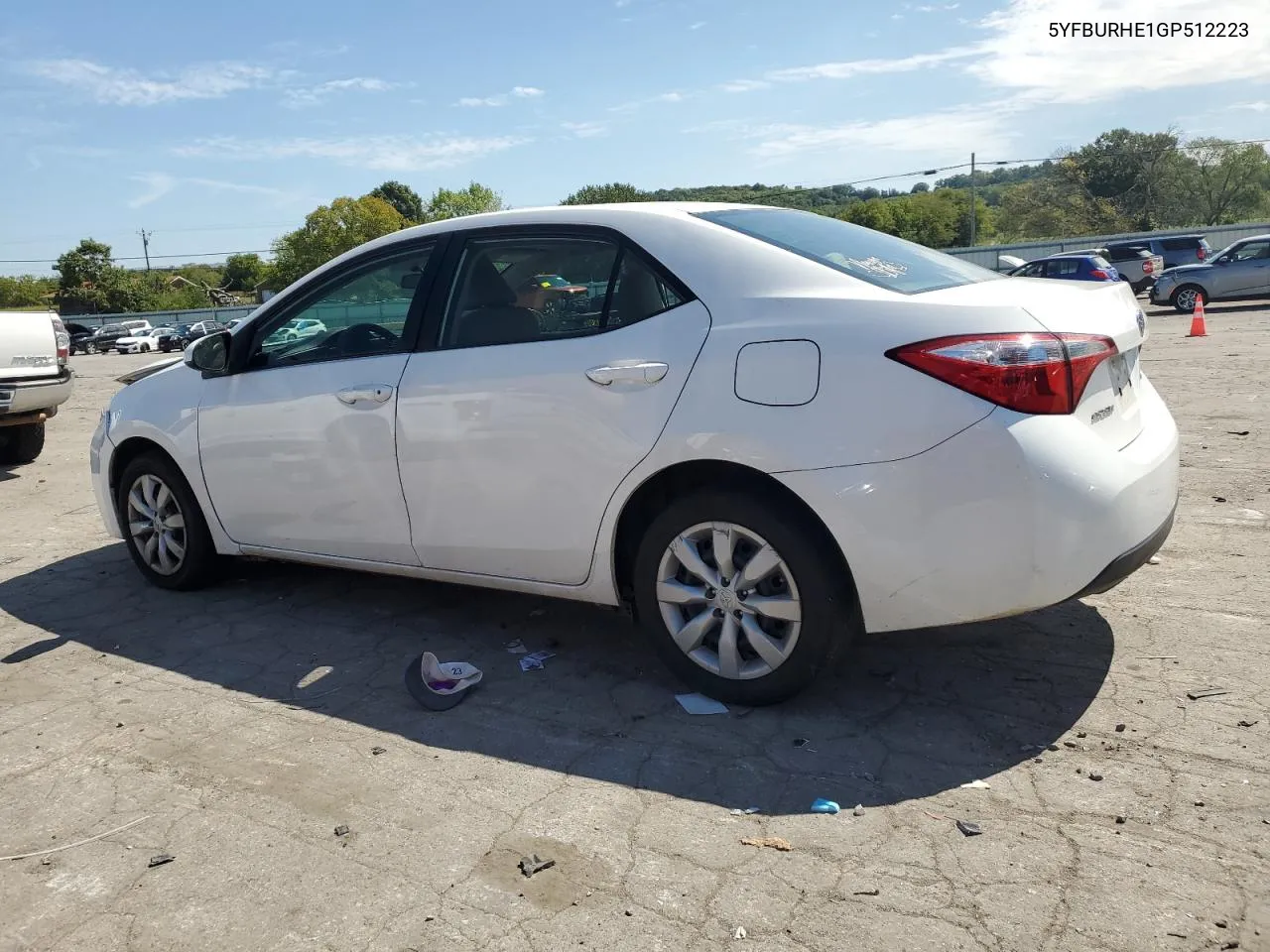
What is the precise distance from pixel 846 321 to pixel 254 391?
9.35 feet

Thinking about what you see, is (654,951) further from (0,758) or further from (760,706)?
(0,758)

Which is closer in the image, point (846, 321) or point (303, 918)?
point (303, 918)

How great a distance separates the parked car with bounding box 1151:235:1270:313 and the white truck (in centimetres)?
2064

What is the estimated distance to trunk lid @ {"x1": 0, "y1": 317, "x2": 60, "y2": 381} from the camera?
9375 millimetres

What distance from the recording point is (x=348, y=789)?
127 inches

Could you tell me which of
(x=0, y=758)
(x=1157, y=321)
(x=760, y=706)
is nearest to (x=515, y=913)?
(x=760, y=706)

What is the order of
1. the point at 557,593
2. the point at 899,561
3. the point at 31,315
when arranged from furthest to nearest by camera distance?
the point at 31,315 → the point at 557,593 → the point at 899,561

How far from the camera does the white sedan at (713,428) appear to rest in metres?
3.08

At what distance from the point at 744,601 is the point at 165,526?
336 centimetres

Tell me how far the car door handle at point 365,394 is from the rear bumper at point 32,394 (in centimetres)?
661

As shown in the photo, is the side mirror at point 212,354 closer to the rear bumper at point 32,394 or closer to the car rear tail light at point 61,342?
the rear bumper at point 32,394

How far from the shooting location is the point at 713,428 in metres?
3.37

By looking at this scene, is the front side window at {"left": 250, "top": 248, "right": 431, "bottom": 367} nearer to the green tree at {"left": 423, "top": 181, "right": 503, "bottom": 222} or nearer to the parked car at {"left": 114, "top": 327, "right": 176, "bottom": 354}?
the parked car at {"left": 114, "top": 327, "right": 176, "bottom": 354}

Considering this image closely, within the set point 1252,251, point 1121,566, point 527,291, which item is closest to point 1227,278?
point 1252,251
